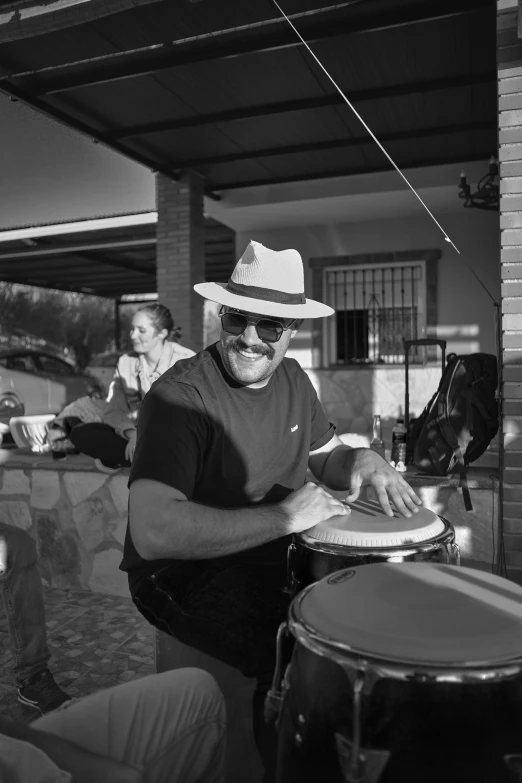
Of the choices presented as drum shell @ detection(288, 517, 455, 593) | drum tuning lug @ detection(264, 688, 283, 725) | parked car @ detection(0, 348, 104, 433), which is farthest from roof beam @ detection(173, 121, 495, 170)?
drum tuning lug @ detection(264, 688, 283, 725)

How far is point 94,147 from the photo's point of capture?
7332 mm

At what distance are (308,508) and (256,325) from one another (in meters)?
0.60

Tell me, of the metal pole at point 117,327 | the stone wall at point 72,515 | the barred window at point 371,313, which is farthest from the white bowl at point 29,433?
the metal pole at point 117,327

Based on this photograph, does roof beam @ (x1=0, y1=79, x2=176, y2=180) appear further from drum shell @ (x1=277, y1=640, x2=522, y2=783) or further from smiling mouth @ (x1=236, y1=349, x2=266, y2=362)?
drum shell @ (x1=277, y1=640, x2=522, y2=783)

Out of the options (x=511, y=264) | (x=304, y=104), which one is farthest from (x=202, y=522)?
(x=304, y=104)

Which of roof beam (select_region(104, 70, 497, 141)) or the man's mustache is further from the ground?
roof beam (select_region(104, 70, 497, 141))

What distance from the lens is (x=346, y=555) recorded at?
62.8 inches

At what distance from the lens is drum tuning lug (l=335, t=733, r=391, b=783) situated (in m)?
1.00

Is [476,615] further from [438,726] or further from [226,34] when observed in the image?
[226,34]

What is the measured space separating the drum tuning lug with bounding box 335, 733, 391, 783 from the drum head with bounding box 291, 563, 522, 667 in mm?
146

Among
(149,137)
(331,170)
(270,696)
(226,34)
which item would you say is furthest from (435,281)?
(270,696)

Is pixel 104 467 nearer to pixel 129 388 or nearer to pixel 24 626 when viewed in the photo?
pixel 129 388

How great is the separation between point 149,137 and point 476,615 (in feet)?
23.4

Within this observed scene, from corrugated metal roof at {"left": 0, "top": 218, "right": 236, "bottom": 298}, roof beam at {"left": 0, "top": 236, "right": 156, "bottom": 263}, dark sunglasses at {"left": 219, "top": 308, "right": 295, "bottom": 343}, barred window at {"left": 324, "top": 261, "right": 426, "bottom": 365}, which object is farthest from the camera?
roof beam at {"left": 0, "top": 236, "right": 156, "bottom": 263}
